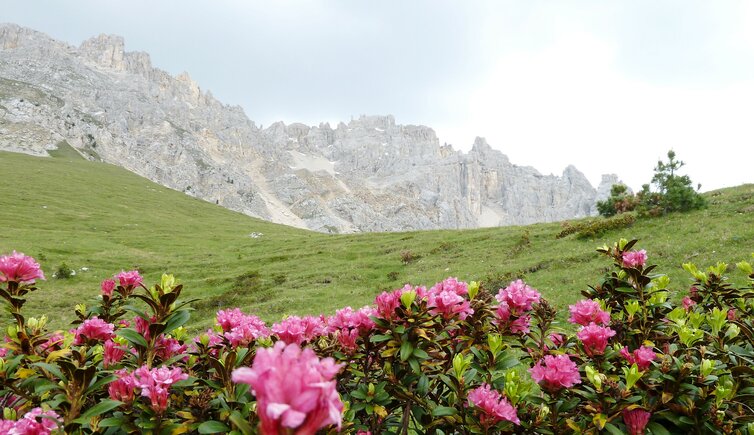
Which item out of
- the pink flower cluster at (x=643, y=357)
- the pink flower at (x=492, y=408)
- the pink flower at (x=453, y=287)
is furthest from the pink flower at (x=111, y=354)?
the pink flower cluster at (x=643, y=357)

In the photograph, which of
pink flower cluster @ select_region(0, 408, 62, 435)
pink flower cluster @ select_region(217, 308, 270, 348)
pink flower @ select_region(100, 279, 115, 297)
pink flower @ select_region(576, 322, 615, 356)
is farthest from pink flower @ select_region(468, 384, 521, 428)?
pink flower @ select_region(100, 279, 115, 297)

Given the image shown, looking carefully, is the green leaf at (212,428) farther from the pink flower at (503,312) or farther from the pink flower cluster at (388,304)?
the pink flower at (503,312)

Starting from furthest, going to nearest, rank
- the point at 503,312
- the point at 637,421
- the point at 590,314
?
1. the point at 503,312
2. the point at 590,314
3. the point at 637,421

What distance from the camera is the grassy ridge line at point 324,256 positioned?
68.3 feet

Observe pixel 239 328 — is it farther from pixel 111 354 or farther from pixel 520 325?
pixel 520 325

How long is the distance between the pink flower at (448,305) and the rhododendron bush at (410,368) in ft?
0.04

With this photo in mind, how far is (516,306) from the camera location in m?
4.15

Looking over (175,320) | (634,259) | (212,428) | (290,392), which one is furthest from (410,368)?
(634,259)

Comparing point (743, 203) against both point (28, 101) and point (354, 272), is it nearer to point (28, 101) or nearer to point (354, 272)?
point (354, 272)

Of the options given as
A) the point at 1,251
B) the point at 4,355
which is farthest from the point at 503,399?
the point at 1,251

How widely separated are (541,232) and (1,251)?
49.0 meters

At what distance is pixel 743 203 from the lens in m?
25.1

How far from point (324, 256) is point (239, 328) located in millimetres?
35949

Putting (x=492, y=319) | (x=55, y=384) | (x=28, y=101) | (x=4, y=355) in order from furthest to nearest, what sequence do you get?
1. (x=28, y=101)
2. (x=492, y=319)
3. (x=4, y=355)
4. (x=55, y=384)
